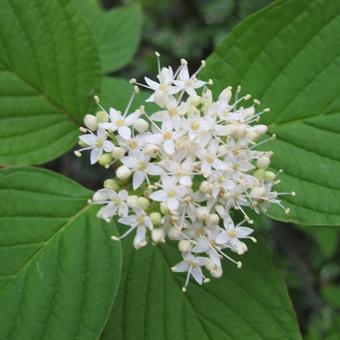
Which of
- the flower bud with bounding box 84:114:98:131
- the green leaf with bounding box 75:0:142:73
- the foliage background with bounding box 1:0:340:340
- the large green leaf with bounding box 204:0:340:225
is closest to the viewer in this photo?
the flower bud with bounding box 84:114:98:131

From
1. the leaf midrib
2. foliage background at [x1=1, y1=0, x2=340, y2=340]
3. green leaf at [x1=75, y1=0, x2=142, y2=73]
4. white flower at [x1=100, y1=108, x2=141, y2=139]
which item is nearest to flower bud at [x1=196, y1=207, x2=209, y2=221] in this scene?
white flower at [x1=100, y1=108, x2=141, y2=139]

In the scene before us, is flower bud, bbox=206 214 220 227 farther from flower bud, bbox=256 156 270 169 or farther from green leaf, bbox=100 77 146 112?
green leaf, bbox=100 77 146 112

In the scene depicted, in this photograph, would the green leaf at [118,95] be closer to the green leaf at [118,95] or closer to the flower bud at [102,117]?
the green leaf at [118,95]

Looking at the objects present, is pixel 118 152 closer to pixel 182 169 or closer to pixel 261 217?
pixel 182 169

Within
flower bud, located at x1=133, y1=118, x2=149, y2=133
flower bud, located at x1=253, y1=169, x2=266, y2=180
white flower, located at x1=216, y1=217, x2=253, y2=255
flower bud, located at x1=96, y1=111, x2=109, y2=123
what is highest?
flower bud, located at x1=253, y1=169, x2=266, y2=180

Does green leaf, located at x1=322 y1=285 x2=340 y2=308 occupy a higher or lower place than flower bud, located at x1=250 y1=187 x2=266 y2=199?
lower
